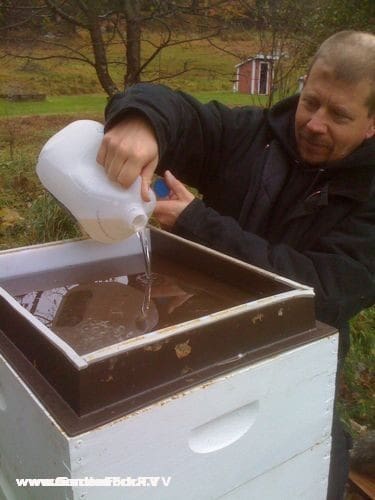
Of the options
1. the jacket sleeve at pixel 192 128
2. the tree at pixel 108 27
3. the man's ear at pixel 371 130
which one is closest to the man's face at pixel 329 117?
the man's ear at pixel 371 130

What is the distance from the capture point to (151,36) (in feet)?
11.9

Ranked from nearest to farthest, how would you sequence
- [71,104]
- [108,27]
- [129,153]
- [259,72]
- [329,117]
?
[129,153], [329,117], [108,27], [259,72], [71,104]

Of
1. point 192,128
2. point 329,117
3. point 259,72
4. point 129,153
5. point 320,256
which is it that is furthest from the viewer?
point 259,72

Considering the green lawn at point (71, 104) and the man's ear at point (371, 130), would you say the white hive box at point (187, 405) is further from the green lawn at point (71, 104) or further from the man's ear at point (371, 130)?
the green lawn at point (71, 104)

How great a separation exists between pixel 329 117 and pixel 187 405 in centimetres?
84

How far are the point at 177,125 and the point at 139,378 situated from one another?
0.73 m

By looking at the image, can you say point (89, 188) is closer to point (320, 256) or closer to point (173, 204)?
point (173, 204)

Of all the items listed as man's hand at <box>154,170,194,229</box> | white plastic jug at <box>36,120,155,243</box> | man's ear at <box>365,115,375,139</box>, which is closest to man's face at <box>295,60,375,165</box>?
man's ear at <box>365,115,375,139</box>

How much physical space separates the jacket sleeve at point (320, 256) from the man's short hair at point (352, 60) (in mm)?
346

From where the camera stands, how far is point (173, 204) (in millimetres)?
1279

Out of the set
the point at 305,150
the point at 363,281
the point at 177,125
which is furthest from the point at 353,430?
the point at 177,125

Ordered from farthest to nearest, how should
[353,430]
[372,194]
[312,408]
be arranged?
[353,430] → [372,194] → [312,408]

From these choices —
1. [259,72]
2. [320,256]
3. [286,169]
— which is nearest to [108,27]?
[259,72]

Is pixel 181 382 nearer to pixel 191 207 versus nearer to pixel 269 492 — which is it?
pixel 269 492
